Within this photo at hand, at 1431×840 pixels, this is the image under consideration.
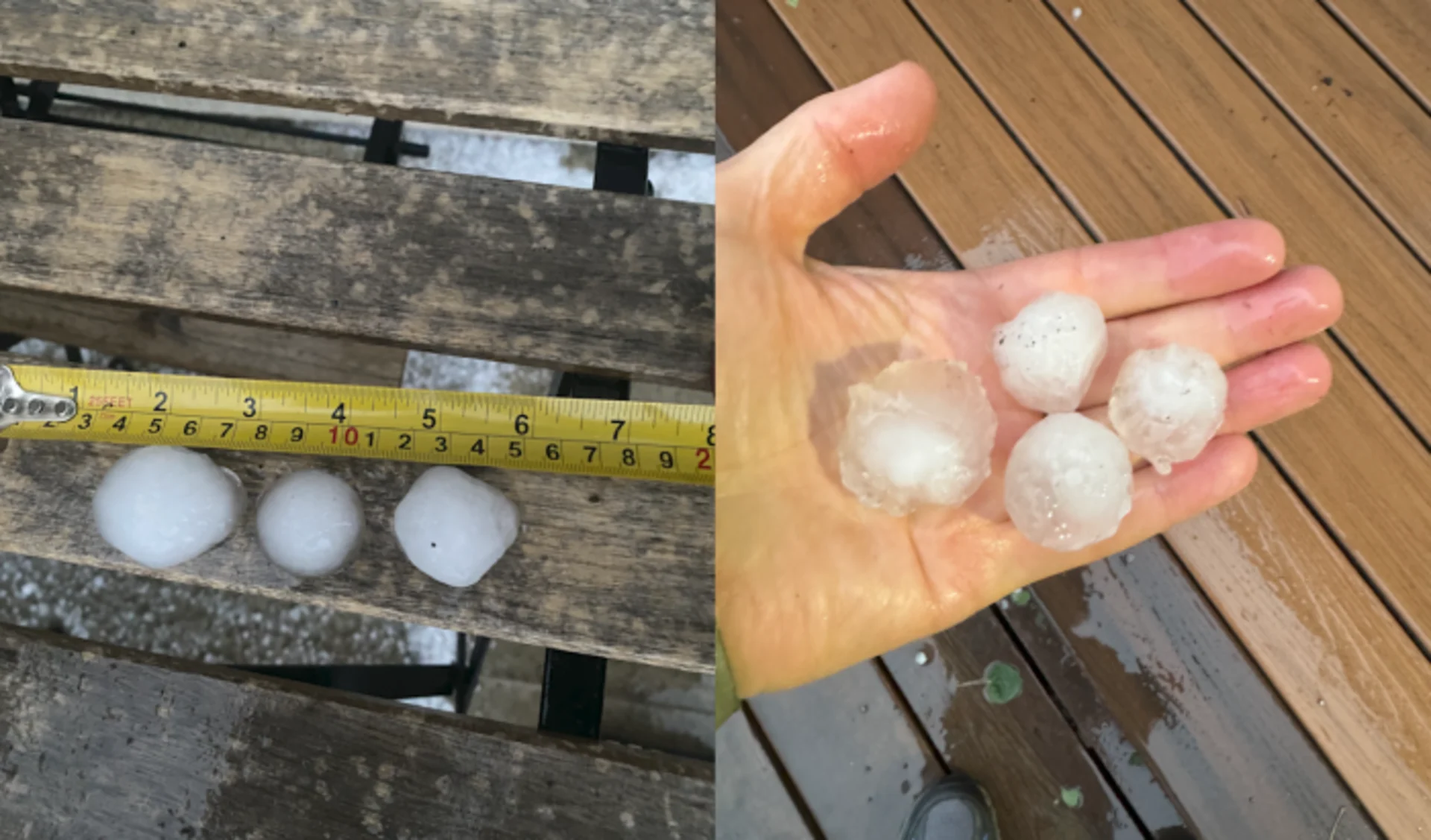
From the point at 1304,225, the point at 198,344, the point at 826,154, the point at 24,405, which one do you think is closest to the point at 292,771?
the point at 24,405

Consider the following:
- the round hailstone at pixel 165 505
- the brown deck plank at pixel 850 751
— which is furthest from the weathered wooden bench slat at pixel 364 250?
the brown deck plank at pixel 850 751

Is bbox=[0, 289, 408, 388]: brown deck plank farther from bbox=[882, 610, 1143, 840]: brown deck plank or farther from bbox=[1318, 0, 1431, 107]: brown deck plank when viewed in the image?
bbox=[1318, 0, 1431, 107]: brown deck plank

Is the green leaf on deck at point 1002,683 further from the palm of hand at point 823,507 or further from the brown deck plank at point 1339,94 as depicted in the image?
the brown deck plank at point 1339,94

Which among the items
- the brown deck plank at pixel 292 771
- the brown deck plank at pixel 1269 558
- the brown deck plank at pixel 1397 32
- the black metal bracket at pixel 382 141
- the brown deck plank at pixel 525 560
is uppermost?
the brown deck plank at pixel 1397 32

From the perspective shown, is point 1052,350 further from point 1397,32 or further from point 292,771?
point 292,771

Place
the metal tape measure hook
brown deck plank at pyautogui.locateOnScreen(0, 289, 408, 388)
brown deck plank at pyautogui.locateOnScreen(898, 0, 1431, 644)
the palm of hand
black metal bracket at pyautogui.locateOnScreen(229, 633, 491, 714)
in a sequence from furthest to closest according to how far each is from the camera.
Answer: brown deck plank at pyautogui.locateOnScreen(0, 289, 408, 388), black metal bracket at pyautogui.locateOnScreen(229, 633, 491, 714), the metal tape measure hook, brown deck plank at pyautogui.locateOnScreen(898, 0, 1431, 644), the palm of hand

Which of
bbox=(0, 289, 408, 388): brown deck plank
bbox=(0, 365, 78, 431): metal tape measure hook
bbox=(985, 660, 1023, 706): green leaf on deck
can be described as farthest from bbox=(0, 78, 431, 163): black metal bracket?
bbox=(985, 660, 1023, 706): green leaf on deck
